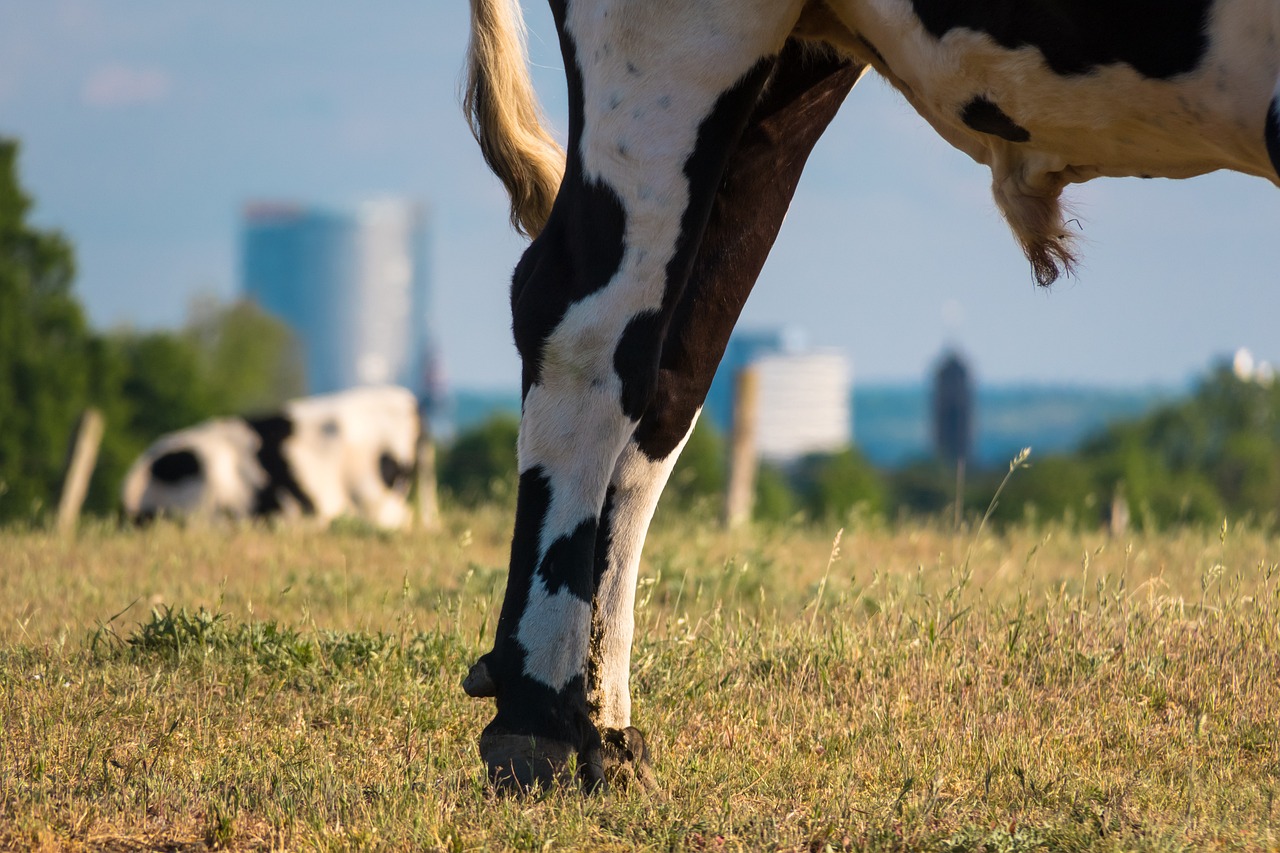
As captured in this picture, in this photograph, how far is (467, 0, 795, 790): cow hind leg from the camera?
3037 mm

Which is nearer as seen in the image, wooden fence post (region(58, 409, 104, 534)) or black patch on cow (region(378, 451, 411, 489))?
wooden fence post (region(58, 409, 104, 534))

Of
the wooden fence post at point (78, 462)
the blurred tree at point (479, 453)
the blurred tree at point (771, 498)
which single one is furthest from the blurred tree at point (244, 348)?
the wooden fence post at point (78, 462)

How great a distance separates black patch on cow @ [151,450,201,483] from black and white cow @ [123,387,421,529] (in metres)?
0.01

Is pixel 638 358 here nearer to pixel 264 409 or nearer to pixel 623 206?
pixel 623 206

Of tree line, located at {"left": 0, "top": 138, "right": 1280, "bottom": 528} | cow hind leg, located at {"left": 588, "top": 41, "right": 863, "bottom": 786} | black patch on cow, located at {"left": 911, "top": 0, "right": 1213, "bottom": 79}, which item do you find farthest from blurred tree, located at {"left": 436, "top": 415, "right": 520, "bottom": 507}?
black patch on cow, located at {"left": 911, "top": 0, "right": 1213, "bottom": 79}

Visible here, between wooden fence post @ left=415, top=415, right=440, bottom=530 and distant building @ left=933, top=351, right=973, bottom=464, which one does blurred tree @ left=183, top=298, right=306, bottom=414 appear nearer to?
wooden fence post @ left=415, top=415, right=440, bottom=530

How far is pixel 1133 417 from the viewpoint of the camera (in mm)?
91562

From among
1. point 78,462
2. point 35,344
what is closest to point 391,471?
point 78,462

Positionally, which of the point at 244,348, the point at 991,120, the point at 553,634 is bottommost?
the point at 553,634

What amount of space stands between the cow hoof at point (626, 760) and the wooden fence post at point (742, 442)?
1049 cm

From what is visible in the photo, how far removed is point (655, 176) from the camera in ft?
10.1

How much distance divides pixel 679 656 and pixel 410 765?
1.28 meters

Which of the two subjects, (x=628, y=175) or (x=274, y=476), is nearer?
(x=628, y=175)

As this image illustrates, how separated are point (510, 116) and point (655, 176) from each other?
871mm
